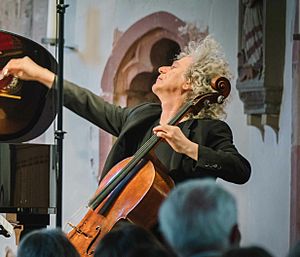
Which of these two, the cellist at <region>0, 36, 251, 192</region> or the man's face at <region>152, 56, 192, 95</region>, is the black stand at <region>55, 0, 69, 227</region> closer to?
the cellist at <region>0, 36, 251, 192</region>

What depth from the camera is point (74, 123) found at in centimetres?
1005

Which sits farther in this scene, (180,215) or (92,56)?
(92,56)

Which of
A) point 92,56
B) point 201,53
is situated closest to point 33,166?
point 201,53

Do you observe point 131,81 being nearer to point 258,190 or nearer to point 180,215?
point 258,190

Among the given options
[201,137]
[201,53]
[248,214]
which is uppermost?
[201,53]

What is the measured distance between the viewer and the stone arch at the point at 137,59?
8805 mm

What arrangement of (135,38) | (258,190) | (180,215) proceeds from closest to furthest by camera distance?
(180,215) → (258,190) → (135,38)

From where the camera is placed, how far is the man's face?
17.5 ft

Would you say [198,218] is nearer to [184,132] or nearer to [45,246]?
[45,246]

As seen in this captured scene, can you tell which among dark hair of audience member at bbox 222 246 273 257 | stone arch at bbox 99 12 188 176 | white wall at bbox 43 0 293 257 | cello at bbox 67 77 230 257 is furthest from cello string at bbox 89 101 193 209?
stone arch at bbox 99 12 188 176

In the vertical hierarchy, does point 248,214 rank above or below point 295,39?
below

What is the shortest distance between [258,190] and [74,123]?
288 centimetres

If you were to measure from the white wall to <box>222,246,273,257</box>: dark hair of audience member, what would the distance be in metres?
4.63

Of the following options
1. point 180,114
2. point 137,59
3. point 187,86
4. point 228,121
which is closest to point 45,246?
point 180,114
